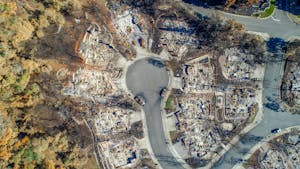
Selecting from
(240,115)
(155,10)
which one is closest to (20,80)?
(155,10)

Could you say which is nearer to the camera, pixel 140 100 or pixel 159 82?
pixel 140 100

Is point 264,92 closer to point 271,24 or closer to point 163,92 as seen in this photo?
point 271,24

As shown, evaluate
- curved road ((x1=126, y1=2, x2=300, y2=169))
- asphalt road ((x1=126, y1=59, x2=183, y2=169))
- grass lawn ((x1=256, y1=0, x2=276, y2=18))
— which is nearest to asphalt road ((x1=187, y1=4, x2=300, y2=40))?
curved road ((x1=126, y1=2, x2=300, y2=169))

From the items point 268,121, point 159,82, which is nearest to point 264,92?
point 268,121

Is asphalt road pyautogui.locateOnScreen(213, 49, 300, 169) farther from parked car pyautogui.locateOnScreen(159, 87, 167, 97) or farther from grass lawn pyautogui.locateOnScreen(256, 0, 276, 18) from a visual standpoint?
parked car pyautogui.locateOnScreen(159, 87, 167, 97)

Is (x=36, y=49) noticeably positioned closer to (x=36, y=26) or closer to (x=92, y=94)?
(x=36, y=26)
